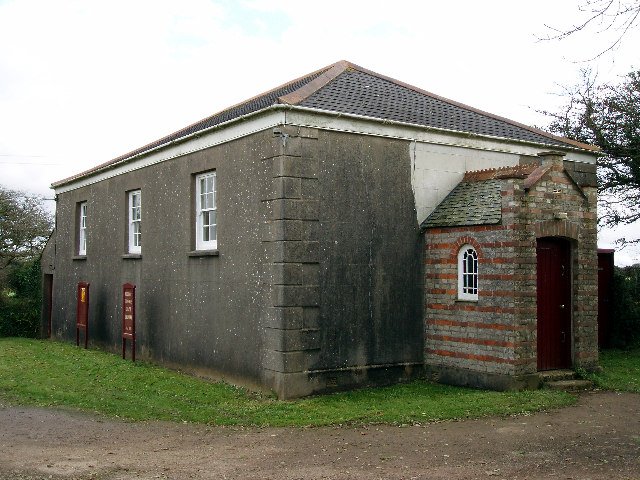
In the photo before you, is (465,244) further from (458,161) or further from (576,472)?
(576,472)

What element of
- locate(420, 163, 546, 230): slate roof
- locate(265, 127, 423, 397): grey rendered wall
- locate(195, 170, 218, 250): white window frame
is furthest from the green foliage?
locate(195, 170, 218, 250): white window frame

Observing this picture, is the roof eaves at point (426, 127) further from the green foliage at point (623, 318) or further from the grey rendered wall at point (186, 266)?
the green foliage at point (623, 318)

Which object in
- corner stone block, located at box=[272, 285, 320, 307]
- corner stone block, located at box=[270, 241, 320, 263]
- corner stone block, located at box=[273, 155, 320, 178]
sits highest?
corner stone block, located at box=[273, 155, 320, 178]

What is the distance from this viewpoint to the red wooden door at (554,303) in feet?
44.1

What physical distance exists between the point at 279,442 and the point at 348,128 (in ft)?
19.7

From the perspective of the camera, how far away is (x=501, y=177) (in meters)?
12.7

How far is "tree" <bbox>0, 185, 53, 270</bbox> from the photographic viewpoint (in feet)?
106

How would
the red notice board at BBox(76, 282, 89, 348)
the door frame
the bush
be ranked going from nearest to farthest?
the door frame → the red notice board at BBox(76, 282, 89, 348) → the bush

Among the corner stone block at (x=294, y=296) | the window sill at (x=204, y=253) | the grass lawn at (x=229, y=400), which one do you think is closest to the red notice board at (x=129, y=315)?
the grass lawn at (x=229, y=400)

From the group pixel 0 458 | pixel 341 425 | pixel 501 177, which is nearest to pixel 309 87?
pixel 501 177

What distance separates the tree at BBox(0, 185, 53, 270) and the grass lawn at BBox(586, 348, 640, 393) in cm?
2413

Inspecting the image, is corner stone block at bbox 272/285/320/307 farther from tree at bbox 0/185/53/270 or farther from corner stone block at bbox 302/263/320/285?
tree at bbox 0/185/53/270

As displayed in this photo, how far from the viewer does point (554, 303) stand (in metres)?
13.7

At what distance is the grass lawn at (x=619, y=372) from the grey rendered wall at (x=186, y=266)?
643cm
